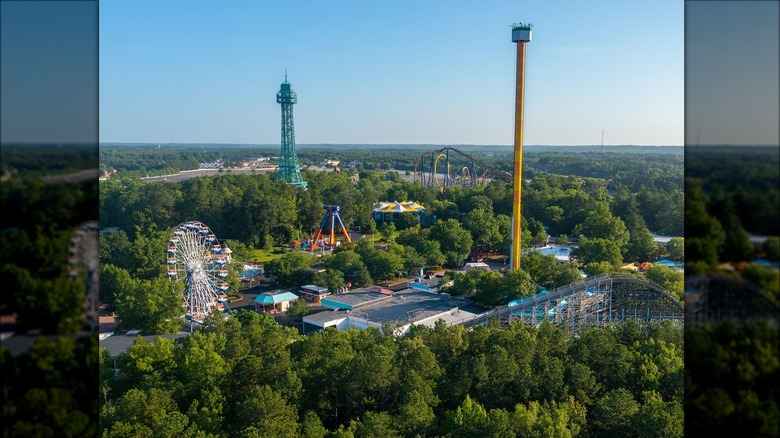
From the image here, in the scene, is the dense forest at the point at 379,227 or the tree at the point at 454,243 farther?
the tree at the point at 454,243

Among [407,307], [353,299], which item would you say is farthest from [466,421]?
[353,299]

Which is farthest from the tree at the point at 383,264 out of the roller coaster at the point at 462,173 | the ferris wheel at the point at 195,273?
the roller coaster at the point at 462,173

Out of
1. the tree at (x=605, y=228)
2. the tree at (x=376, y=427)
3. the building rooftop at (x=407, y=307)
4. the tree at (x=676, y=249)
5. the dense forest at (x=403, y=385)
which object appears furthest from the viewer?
the tree at (x=605, y=228)

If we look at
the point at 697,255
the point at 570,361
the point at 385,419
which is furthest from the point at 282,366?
the point at 697,255

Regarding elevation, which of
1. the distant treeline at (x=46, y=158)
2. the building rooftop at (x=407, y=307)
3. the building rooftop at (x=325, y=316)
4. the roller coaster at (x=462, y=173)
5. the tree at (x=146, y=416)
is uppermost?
the roller coaster at (x=462, y=173)

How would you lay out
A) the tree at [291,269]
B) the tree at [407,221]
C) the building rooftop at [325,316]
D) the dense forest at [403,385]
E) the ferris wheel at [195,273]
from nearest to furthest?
the dense forest at [403,385]
the building rooftop at [325,316]
the ferris wheel at [195,273]
the tree at [291,269]
the tree at [407,221]

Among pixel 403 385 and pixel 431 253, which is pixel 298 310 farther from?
pixel 431 253

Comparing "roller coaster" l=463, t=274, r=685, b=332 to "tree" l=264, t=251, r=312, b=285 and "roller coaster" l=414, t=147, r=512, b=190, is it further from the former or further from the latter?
"roller coaster" l=414, t=147, r=512, b=190

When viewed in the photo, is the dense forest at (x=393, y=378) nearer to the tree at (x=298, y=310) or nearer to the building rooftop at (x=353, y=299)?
the tree at (x=298, y=310)
